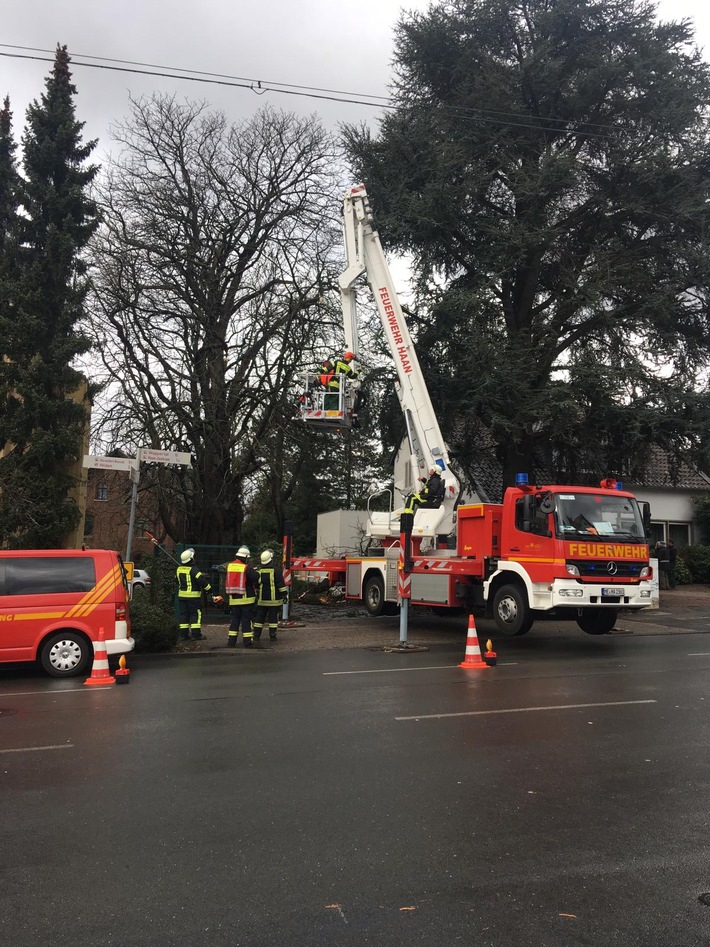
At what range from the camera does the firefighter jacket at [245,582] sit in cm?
1406

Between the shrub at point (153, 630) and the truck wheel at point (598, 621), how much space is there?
725 centimetres

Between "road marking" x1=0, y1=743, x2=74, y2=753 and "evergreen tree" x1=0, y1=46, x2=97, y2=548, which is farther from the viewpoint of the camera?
"evergreen tree" x1=0, y1=46, x2=97, y2=548

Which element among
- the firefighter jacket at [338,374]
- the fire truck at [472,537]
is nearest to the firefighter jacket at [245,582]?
the fire truck at [472,537]

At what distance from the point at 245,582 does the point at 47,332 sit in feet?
37.7

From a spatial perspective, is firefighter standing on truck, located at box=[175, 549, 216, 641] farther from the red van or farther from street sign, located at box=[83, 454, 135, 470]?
the red van

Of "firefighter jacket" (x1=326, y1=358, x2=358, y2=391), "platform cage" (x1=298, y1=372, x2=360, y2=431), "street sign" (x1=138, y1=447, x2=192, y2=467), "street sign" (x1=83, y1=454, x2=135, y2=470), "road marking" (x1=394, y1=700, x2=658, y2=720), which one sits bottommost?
"road marking" (x1=394, y1=700, x2=658, y2=720)

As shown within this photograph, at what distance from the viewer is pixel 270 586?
1438 centimetres

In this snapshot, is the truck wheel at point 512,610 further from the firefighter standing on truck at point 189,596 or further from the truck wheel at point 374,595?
the firefighter standing on truck at point 189,596

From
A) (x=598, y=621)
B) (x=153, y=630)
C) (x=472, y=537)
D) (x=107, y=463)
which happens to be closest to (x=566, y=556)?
(x=472, y=537)

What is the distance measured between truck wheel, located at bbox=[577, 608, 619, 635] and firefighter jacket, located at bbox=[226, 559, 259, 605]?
19.3ft

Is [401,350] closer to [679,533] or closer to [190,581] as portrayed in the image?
[190,581]

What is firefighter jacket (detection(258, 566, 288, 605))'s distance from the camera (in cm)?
1432

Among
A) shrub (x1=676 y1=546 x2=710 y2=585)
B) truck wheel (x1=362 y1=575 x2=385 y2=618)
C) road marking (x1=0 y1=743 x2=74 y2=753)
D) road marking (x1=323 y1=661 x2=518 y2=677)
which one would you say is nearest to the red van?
road marking (x1=323 y1=661 x2=518 y2=677)

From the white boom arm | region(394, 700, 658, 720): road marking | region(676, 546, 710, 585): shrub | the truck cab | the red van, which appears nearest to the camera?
region(394, 700, 658, 720): road marking
